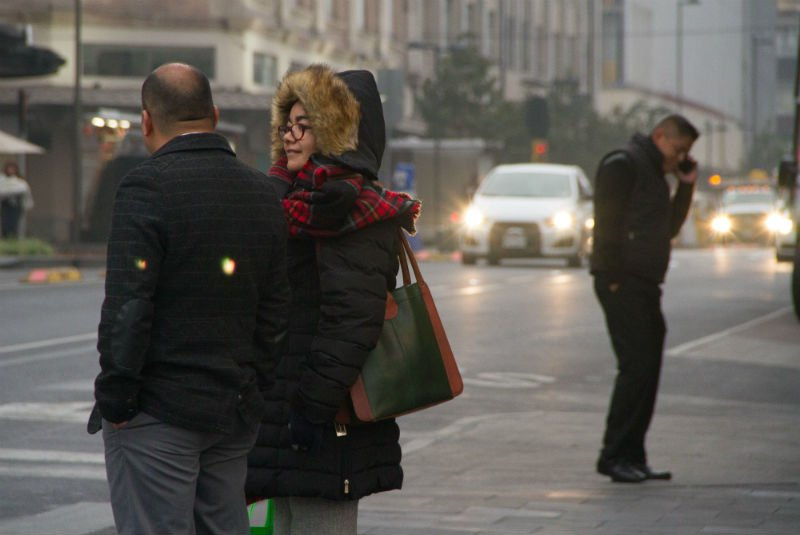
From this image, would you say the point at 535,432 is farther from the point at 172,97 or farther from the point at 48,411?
the point at 172,97

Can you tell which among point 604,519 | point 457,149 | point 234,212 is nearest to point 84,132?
point 457,149

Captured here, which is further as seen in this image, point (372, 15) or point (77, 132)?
point (372, 15)

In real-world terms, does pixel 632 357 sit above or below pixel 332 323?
below

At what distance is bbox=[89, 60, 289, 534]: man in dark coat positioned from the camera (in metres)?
4.19

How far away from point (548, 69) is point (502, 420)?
2787 inches

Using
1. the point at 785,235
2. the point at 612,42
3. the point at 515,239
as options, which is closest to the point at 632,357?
the point at 785,235

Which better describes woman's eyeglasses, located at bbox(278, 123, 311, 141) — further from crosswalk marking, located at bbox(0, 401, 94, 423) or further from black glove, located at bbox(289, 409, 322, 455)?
crosswalk marking, located at bbox(0, 401, 94, 423)

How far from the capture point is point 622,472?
829 cm

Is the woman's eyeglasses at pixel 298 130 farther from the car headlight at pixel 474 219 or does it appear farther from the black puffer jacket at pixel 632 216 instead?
the car headlight at pixel 474 219

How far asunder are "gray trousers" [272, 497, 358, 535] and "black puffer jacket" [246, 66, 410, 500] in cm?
6

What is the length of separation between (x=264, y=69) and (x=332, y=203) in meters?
43.0

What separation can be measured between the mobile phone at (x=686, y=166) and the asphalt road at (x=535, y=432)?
4.84 ft

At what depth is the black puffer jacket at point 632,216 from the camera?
838 centimetres

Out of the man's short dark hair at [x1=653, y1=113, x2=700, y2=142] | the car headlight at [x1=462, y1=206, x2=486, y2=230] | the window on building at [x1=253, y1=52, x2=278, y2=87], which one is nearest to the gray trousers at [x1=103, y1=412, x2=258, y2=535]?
the man's short dark hair at [x1=653, y1=113, x2=700, y2=142]
